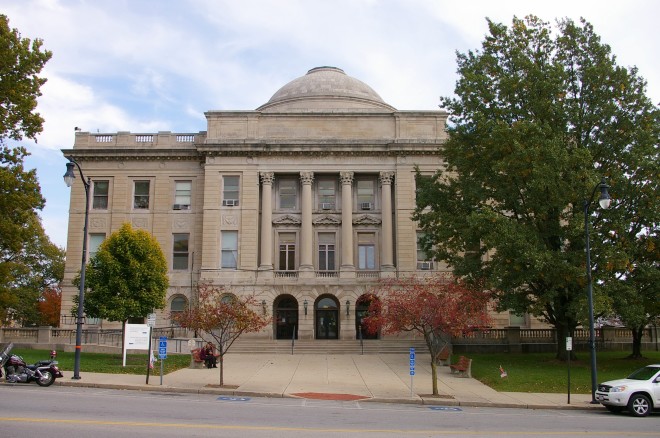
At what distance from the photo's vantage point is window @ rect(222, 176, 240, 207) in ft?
156

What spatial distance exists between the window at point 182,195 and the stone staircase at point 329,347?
12.8m

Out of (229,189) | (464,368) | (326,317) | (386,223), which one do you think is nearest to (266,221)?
(229,189)

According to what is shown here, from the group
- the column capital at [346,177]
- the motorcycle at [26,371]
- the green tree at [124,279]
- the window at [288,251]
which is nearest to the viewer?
the motorcycle at [26,371]

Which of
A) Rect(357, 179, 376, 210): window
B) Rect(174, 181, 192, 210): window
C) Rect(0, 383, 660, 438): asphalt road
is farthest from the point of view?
Rect(174, 181, 192, 210): window

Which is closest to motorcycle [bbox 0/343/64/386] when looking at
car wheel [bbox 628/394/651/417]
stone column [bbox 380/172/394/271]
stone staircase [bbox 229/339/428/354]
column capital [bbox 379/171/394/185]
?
stone staircase [bbox 229/339/428/354]

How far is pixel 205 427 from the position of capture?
13.3m

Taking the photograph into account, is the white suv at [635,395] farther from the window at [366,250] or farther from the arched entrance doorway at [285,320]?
the arched entrance doorway at [285,320]

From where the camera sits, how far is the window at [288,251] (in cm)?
4766

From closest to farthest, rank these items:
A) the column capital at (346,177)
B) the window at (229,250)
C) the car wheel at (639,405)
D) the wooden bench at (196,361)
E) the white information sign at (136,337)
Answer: the car wheel at (639,405) → the white information sign at (136,337) → the wooden bench at (196,361) → the window at (229,250) → the column capital at (346,177)

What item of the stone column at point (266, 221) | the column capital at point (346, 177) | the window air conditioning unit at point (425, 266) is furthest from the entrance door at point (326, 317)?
the column capital at point (346, 177)

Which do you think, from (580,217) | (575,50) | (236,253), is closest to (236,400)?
(580,217)

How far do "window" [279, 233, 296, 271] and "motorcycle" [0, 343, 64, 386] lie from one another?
2669cm

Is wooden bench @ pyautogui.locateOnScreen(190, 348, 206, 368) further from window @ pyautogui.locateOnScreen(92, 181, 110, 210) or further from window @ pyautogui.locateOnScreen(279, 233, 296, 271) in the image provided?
window @ pyautogui.locateOnScreen(92, 181, 110, 210)

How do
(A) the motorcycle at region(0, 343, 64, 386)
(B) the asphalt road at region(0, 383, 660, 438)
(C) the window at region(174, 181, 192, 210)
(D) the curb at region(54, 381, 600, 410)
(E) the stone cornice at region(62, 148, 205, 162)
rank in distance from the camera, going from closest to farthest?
1. (B) the asphalt road at region(0, 383, 660, 438)
2. (D) the curb at region(54, 381, 600, 410)
3. (A) the motorcycle at region(0, 343, 64, 386)
4. (E) the stone cornice at region(62, 148, 205, 162)
5. (C) the window at region(174, 181, 192, 210)
